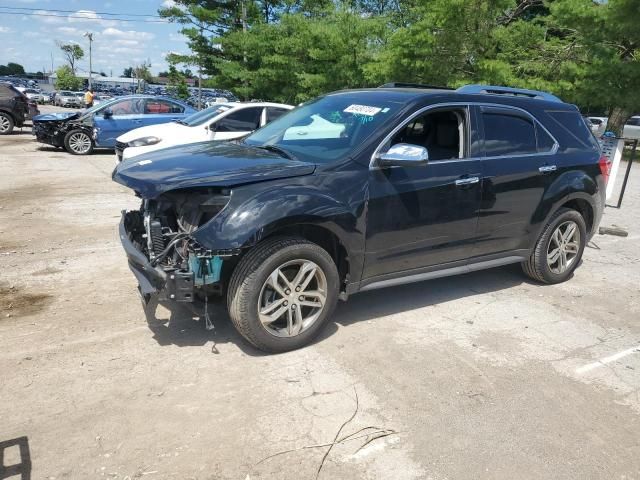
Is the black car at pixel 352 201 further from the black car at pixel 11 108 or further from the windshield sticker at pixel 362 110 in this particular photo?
the black car at pixel 11 108

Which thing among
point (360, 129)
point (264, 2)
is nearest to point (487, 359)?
point (360, 129)

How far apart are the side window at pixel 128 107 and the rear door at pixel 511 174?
11699mm

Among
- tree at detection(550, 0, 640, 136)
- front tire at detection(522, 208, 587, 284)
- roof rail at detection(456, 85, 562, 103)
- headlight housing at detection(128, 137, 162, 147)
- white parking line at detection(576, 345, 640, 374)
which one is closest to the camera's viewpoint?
white parking line at detection(576, 345, 640, 374)

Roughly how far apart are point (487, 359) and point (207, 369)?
2030 millimetres

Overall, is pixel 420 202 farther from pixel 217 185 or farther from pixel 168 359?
pixel 168 359

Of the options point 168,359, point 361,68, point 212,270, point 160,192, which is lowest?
point 168,359

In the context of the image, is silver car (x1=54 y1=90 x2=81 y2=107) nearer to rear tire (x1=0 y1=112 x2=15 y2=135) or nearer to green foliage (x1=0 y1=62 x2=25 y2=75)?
rear tire (x1=0 y1=112 x2=15 y2=135)

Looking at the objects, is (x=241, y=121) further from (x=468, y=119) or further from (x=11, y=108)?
(x=11, y=108)

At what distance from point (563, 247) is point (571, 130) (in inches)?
47.2

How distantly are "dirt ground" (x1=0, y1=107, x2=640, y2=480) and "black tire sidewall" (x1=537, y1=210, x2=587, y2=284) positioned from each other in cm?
16

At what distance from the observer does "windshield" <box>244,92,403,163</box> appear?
164 inches

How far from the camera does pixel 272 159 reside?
160 inches

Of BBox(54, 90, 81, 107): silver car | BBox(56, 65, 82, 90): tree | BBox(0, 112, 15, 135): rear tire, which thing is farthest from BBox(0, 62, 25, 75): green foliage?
BBox(0, 112, 15, 135): rear tire

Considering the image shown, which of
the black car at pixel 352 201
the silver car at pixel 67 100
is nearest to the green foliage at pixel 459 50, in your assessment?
the black car at pixel 352 201
